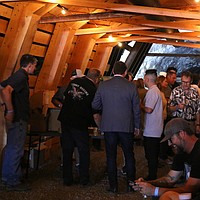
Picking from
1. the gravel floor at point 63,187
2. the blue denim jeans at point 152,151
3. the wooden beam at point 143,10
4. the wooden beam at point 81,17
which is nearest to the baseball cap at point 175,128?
the gravel floor at point 63,187

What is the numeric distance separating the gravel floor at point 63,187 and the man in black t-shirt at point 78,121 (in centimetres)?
19

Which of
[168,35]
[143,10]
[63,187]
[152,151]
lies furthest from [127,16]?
[63,187]

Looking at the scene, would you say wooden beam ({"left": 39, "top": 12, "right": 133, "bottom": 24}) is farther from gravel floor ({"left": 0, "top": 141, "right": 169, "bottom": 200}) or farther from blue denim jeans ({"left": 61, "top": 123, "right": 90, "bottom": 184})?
gravel floor ({"left": 0, "top": 141, "right": 169, "bottom": 200})

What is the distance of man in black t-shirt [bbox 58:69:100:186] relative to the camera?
4.58 metres

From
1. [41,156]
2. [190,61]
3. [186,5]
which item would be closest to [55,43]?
[41,156]

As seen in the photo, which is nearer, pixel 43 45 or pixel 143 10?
pixel 143 10

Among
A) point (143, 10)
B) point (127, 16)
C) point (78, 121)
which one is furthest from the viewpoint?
point (127, 16)

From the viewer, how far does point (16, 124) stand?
14.1 ft

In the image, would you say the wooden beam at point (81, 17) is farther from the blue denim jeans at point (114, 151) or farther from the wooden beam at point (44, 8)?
the blue denim jeans at point (114, 151)

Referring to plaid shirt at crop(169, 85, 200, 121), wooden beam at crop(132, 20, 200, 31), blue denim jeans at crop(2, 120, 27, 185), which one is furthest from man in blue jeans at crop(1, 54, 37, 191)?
wooden beam at crop(132, 20, 200, 31)

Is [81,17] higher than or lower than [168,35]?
lower

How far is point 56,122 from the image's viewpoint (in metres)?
5.25

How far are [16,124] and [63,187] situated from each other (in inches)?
36.7

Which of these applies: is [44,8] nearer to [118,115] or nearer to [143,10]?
[143,10]
